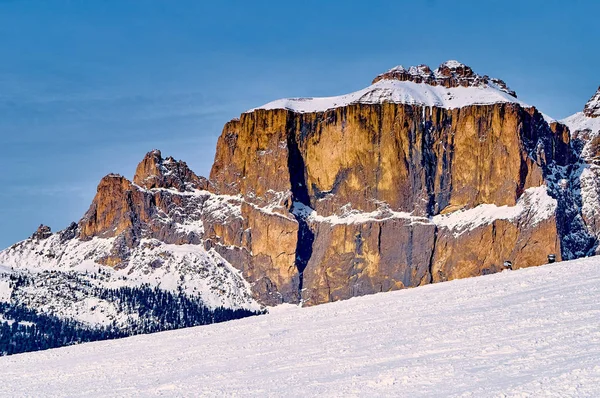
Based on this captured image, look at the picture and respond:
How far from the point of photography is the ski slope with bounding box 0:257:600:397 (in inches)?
1725

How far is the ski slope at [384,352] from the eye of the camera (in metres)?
43.8

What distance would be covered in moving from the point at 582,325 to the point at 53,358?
40.0m

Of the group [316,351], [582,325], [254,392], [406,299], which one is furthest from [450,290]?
[254,392]

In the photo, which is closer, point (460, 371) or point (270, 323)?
point (460, 371)

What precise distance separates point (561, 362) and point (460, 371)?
4.42 m

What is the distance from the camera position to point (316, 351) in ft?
188

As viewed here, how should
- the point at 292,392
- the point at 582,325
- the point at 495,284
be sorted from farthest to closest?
1. the point at 495,284
2. the point at 582,325
3. the point at 292,392

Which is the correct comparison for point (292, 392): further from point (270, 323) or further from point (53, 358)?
point (53, 358)

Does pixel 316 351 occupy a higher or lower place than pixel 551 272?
lower

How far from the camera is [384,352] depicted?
53.0m

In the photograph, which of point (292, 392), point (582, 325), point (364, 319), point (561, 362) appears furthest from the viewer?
point (364, 319)

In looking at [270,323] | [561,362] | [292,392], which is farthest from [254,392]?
[270,323]

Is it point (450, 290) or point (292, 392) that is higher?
point (450, 290)

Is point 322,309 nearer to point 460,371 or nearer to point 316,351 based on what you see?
point 316,351
